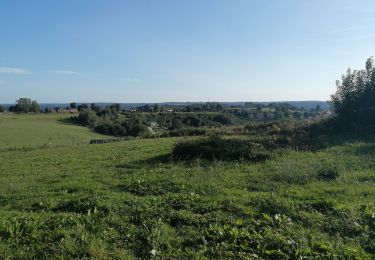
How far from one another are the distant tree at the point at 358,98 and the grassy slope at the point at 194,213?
10.1 meters

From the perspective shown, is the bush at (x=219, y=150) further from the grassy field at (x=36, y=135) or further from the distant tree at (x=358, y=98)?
the grassy field at (x=36, y=135)

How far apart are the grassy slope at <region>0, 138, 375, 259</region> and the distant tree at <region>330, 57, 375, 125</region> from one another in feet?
33.2

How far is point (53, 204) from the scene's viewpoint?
838 centimetres

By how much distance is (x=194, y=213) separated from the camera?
7512 millimetres

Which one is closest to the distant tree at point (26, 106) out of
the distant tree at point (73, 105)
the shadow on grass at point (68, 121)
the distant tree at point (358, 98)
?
the distant tree at point (73, 105)

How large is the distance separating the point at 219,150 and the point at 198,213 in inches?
291

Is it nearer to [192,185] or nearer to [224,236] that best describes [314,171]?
[192,185]

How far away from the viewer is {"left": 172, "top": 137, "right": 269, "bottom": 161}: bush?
47.3 feet

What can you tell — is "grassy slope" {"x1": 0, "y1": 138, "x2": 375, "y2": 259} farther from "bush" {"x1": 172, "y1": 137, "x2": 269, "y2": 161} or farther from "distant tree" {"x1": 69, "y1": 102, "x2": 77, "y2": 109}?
"distant tree" {"x1": 69, "y1": 102, "x2": 77, "y2": 109}

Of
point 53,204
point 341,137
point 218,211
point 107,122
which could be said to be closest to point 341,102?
point 341,137

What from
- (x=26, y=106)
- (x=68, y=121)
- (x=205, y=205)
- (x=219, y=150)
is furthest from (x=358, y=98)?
(x=26, y=106)

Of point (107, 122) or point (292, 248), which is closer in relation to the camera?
point (292, 248)

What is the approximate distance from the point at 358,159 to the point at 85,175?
959cm

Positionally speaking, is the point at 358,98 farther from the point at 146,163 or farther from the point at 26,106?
the point at 26,106
